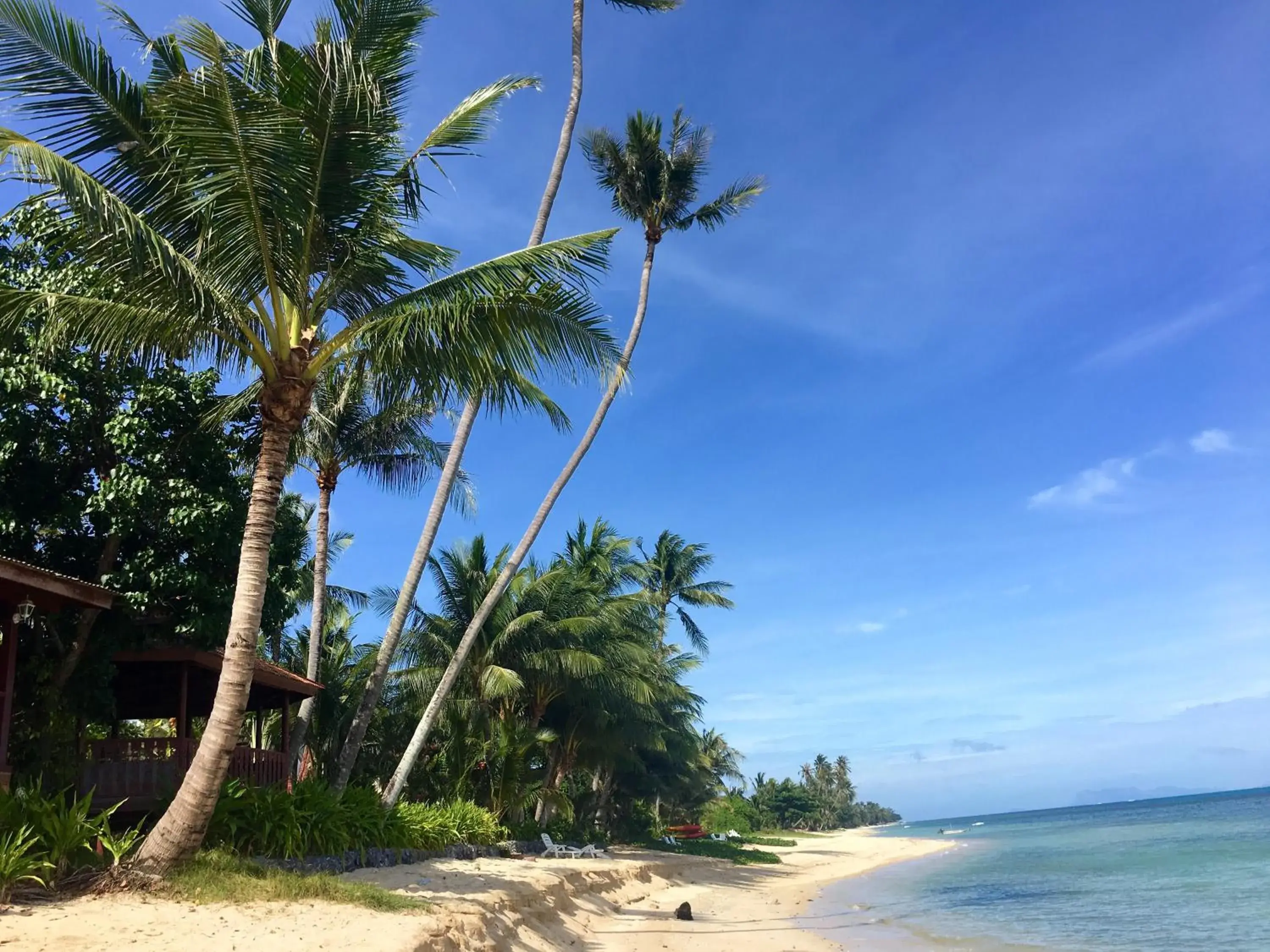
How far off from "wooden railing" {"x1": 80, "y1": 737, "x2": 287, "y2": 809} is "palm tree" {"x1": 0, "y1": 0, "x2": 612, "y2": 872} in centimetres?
418

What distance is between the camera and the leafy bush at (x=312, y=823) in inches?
410

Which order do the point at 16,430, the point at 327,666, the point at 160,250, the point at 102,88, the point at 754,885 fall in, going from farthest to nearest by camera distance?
the point at 754,885 < the point at 327,666 < the point at 16,430 < the point at 102,88 < the point at 160,250

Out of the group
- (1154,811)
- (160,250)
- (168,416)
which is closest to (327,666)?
(168,416)

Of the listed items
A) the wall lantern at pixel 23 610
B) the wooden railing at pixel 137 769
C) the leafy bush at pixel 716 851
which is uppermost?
the wall lantern at pixel 23 610

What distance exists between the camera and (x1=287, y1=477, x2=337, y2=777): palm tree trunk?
58.7 ft

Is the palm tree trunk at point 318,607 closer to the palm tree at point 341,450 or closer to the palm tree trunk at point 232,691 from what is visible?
the palm tree at point 341,450

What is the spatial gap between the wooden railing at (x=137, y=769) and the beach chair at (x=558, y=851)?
7.98 meters

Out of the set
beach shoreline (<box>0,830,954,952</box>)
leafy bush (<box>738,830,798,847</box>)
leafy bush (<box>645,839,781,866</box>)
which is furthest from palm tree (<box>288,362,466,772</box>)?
leafy bush (<box>738,830,798,847</box>)

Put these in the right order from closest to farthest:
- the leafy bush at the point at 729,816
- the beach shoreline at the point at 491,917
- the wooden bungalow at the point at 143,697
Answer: the beach shoreline at the point at 491,917 < the wooden bungalow at the point at 143,697 < the leafy bush at the point at 729,816

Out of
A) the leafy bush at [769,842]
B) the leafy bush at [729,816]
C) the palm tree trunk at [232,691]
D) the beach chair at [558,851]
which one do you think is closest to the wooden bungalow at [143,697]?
the palm tree trunk at [232,691]

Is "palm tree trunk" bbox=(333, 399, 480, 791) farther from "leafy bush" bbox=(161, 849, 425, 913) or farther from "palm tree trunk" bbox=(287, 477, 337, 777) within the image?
"leafy bush" bbox=(161, 849, 425, 913)

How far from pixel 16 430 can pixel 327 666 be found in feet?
40.8

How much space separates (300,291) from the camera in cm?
963

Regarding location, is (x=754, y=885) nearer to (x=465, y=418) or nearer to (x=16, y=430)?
(x=465, y=418)
